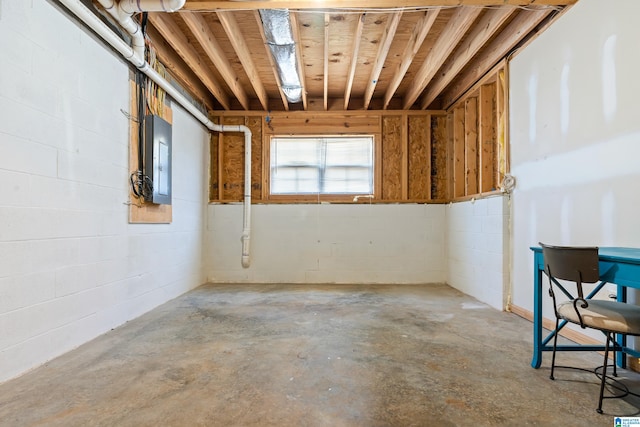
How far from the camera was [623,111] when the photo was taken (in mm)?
2160

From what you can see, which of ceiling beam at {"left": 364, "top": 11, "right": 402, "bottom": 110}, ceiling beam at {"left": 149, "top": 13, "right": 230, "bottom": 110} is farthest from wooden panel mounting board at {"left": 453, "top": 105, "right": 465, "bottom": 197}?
ceiling beam at {"left": 149, "top": 13, "right": 230, "bottom": 110}

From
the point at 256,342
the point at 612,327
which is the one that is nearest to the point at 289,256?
the point at 256,342

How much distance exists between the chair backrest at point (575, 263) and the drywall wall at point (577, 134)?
2.46 ft

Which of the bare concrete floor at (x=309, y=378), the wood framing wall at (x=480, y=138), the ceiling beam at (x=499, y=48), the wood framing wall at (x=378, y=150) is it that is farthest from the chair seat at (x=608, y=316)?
the wood framing wall at (x=378, y=150)

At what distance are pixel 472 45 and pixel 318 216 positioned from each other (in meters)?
3.01

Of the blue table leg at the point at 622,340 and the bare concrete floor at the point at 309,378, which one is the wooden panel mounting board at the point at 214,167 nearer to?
the bare concrete floor at the point at 309,378

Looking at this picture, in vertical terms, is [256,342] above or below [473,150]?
below

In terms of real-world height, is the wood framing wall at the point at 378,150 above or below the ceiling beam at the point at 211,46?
below

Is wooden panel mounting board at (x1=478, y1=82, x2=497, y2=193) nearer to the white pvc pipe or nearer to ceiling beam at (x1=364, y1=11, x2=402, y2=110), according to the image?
ceiling beam at (x1=364, y1=11, x2=402, y2=110)

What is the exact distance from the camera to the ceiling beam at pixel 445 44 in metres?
2.97

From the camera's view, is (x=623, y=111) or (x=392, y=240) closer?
(x=623, y=111)

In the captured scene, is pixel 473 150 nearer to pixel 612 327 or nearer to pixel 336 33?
pixel 336 33

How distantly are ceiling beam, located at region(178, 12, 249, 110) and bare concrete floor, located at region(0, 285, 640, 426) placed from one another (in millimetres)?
2783

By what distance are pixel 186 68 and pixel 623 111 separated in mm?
4375
